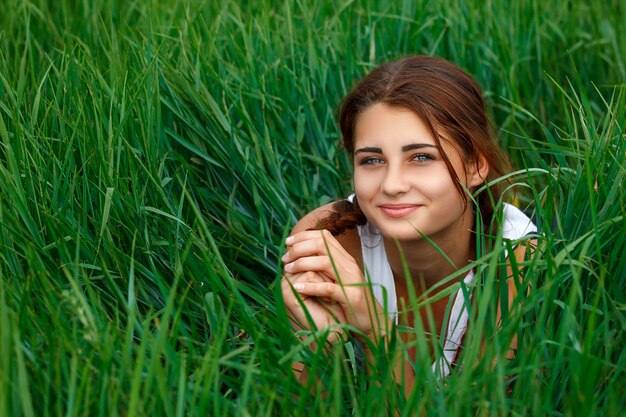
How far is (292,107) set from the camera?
250cm

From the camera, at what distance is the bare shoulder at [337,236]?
210 centimetres

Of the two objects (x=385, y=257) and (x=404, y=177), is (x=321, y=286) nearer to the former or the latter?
(x=404, y=177)

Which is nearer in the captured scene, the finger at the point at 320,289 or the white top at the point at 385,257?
the finger at the point at 320,289

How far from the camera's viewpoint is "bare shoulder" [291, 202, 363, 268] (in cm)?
210

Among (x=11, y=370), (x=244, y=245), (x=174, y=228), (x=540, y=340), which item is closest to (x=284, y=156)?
(x=244, y=245)

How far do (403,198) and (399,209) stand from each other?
2cm

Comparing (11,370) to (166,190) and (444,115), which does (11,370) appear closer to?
(166,190)

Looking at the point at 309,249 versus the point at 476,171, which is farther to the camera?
the point at 476,171

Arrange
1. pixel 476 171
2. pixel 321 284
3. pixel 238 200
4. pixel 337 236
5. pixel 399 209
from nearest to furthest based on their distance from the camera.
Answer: pixel 321 284 < pixel 399 209 < pixel 476 171 < pixel 337 236 < pixel 238 200

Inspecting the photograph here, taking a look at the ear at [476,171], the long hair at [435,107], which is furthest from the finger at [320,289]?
the ear at [476,171]

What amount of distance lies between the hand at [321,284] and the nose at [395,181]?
5.8 inches

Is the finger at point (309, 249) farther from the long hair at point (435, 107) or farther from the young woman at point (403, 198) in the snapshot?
the long hair at point (435, 107)

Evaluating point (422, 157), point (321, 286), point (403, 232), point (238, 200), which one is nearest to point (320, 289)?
point (321, 286)

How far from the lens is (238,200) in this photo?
2338 mm
